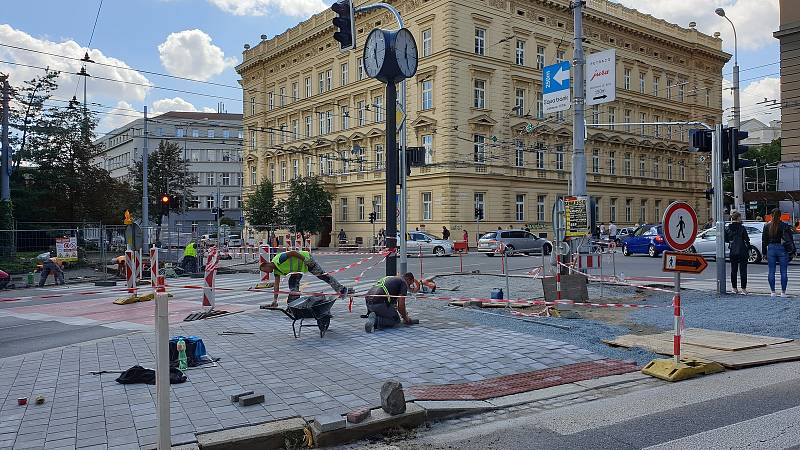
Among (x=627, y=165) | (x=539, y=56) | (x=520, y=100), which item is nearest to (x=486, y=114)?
(x=520, y=100)

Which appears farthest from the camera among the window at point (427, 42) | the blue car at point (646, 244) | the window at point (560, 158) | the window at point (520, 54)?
the window at point (560, 158)

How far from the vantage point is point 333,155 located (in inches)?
2144

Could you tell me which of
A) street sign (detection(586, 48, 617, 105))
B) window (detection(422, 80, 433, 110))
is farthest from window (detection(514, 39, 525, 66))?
street sign (detection(586, 48, 617, 105))

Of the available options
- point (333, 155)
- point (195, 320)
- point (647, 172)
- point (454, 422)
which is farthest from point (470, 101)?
point (454, 422)

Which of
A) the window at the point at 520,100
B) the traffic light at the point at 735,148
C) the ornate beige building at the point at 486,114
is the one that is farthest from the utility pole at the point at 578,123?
the window at the point at 520,100

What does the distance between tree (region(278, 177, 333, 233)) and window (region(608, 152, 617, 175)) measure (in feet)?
80.5

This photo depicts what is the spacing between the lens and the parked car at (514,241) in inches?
1390

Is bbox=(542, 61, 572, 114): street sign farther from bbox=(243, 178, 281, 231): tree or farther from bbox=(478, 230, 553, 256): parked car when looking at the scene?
bbox=(243, 178, 281, 231): tree

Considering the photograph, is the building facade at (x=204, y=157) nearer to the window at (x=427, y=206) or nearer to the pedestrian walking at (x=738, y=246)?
the window at (x=427, y=206)

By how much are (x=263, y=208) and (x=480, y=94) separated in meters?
22.3

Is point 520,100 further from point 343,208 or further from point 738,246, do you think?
point 738,246

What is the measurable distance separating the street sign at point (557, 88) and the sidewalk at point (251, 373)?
614 cm

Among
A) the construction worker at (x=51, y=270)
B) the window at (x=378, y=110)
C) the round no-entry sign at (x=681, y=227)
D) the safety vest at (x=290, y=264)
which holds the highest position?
the window at (x=378, y=110)

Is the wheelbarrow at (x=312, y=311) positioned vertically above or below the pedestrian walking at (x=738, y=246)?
below
